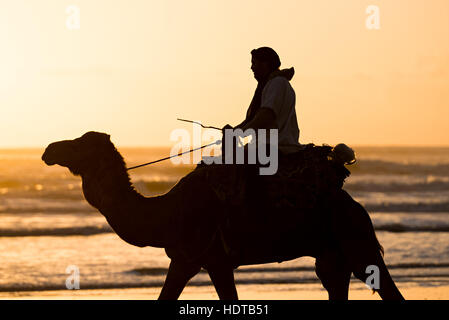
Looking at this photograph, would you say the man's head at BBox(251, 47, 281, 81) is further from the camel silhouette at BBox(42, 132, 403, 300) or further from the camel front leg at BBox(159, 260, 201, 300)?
the camel front leg at BBox(159, 260, 201, 300)

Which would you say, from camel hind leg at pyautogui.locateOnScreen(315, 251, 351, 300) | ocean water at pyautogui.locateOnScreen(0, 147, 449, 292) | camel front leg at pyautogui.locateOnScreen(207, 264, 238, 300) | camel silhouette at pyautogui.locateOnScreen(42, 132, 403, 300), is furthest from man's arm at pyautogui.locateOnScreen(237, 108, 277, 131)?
ocean water at pyautogui.locateOnScreen(0, 147, 449, 292)

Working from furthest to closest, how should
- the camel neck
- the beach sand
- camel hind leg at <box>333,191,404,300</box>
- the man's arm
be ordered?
1. the beach sand
2. camel hind leg at <box>333,191,404,300</box>
3. the camel neck
4. the man's arm

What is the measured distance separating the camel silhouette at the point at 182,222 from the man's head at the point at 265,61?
1.09 metres

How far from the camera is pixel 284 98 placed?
8.70 m

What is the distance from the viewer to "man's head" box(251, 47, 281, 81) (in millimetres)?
8852

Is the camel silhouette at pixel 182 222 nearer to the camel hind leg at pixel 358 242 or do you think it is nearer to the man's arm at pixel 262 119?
the camel hind leg at pixel 358 242

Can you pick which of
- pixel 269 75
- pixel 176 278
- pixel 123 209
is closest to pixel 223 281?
pixel 176 278

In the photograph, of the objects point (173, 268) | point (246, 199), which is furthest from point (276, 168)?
point (173, 268)

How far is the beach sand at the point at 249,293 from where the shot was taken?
47.4 feet

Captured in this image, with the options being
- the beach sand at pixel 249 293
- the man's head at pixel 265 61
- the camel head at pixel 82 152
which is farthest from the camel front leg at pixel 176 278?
the beach sand at pixel 249 293

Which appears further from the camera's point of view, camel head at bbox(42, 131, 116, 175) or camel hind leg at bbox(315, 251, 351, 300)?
camel hind leg at bbox(315, 251, 351, 300)

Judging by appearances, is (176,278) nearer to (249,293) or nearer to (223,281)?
(223,281)

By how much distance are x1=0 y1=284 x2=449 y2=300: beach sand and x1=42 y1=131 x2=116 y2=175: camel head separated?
18.9ft

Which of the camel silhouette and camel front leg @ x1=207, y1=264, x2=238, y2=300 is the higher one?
the camel silhouette
